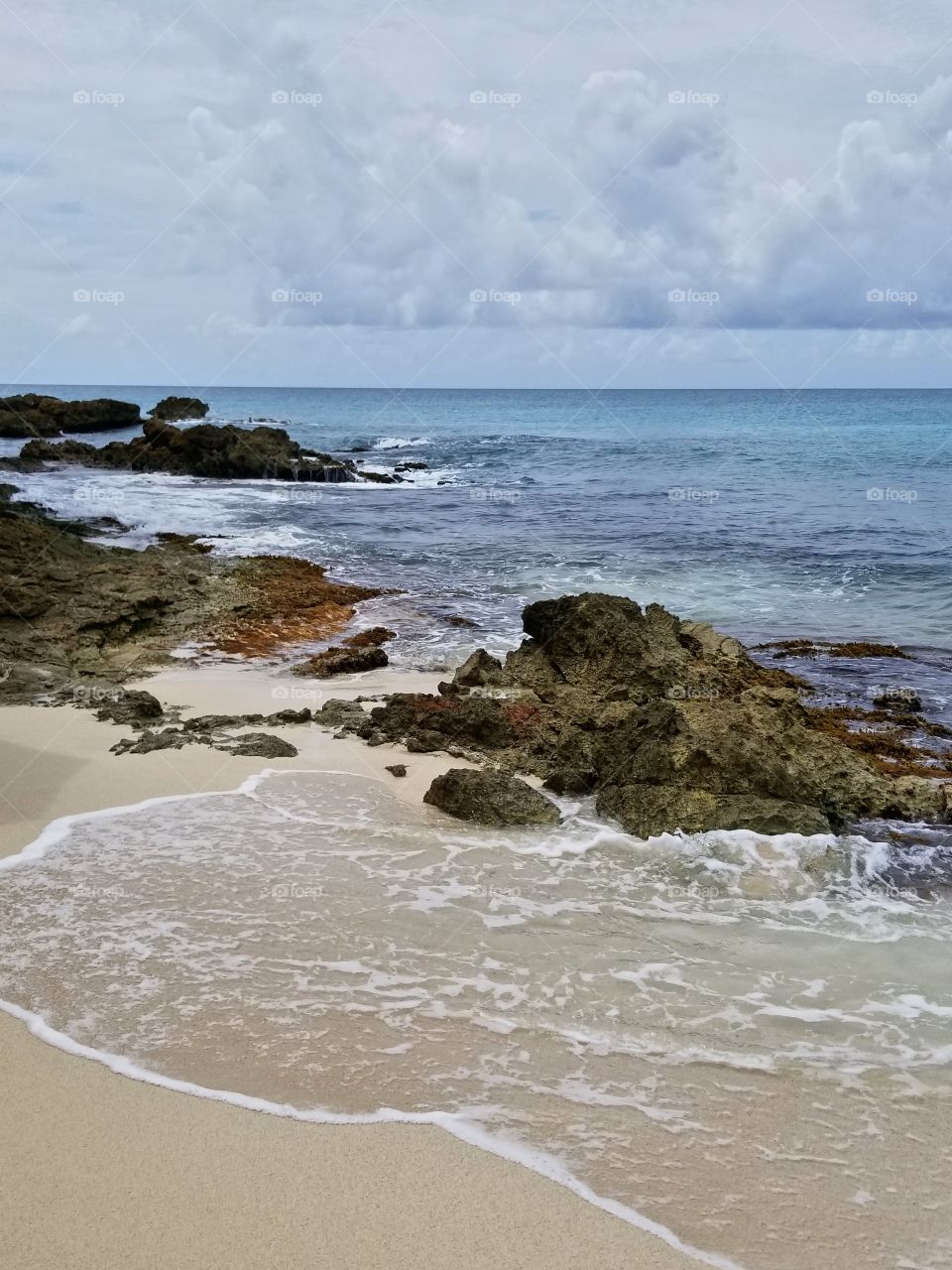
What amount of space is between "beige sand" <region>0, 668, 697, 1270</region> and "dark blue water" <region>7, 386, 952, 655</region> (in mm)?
8791

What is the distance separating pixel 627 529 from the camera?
1035 inches

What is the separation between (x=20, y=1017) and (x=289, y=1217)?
6.18ft

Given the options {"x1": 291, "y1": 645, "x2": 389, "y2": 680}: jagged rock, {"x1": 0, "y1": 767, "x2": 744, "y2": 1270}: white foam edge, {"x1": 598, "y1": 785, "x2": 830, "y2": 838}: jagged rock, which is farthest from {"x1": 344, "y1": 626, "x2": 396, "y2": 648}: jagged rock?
{"x1": 0, "y1": 767, "x2": 744, "y2": 1270}: white foam edge

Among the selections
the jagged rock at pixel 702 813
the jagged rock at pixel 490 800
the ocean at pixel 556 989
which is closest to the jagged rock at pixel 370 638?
the ocean at pixel 556 989

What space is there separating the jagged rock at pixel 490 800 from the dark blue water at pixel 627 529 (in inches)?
208

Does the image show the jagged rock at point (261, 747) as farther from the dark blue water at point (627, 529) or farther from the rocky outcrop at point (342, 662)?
the dark blue water at point (627, 529)

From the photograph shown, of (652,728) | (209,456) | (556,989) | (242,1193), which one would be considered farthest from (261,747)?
(209,456)

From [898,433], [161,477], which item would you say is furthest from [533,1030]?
[898,433]

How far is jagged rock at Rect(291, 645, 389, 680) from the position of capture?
11516 millimetres

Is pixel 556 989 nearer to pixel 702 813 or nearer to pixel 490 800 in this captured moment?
pixel 490 800

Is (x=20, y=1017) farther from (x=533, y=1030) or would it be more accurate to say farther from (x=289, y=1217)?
(x=533, y=1030)

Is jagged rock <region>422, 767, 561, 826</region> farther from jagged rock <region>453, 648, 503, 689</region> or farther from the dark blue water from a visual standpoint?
the dark blue water

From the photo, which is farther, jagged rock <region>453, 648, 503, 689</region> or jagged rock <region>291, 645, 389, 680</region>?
jagged rock <region>291, 645, 389, 680</region>

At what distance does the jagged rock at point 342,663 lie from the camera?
11.5 meters
